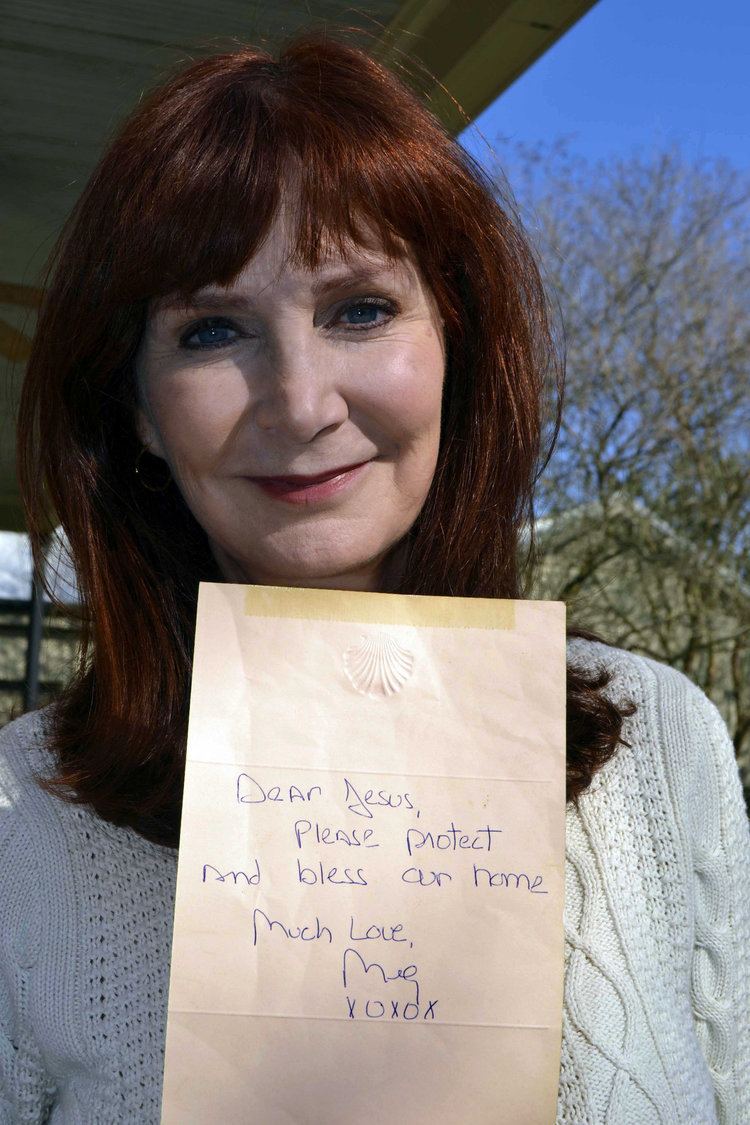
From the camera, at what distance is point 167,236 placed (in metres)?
1.04

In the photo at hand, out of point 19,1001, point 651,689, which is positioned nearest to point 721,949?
point 651,689

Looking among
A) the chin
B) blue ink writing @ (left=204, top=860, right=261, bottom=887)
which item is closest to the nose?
the chin

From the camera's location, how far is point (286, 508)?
41.8 inches

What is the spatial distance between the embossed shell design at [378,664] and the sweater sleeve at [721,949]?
1.47 feet

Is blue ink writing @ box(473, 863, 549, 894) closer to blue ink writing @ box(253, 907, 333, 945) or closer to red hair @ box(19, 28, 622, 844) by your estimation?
blue ink writing @ box(253, 907, 333, 945)

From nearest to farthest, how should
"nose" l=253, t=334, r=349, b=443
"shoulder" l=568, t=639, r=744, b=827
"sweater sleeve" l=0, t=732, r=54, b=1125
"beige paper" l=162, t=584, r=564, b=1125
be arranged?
"beige paper" l=162, t=584, r=564, b=1125 < "nose" l=253, t=334, r=349, b=443 < "sweater sleeve" l=0, t=732, r=54, b=1125 < "shoulder" l=568, t=639, r=744, b=827

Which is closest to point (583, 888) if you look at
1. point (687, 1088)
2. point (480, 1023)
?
point (687, 1088)

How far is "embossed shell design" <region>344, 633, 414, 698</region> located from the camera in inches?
35.9

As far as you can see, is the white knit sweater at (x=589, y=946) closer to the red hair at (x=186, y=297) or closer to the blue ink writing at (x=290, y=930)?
the red hair at (x=186, y=297)

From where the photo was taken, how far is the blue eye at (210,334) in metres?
1.05

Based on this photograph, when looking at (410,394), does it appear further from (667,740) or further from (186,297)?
(667,740)

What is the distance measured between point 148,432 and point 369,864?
52 centimetres

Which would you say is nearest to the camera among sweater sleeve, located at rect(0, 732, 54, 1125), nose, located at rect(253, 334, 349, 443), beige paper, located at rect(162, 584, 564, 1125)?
beige paper, located at rect(162, 584, 564, 1125)

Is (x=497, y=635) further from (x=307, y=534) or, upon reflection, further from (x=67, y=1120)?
(x=67, y=1120)
